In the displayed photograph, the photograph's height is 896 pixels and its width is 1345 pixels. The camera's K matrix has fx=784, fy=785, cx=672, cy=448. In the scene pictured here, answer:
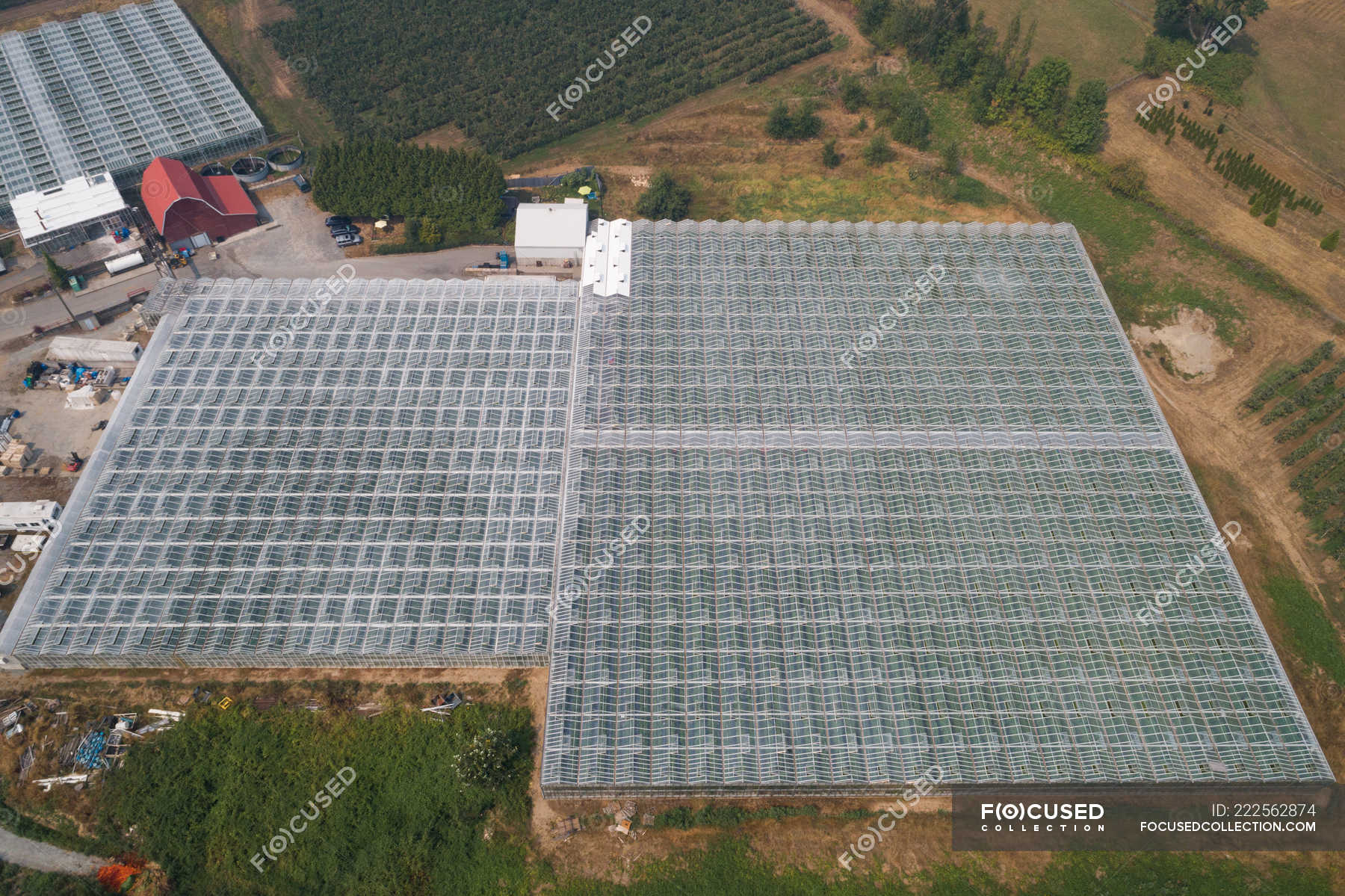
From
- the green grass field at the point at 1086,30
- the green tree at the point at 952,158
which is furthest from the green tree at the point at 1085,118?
the green grass field at the point at 1086,30

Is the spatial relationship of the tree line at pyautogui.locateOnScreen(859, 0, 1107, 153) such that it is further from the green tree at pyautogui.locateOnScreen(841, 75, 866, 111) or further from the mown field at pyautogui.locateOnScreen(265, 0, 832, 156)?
the green tree at pyautogui.locateOnScreen(841, 75, 866, 111)

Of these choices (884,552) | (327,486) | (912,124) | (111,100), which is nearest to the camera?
(884,552)

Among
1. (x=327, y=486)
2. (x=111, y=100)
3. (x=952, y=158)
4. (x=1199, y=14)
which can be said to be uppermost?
(x=1199, y=14)

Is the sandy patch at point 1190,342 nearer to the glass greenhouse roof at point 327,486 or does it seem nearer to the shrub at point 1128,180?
the shrub at point 1128,180

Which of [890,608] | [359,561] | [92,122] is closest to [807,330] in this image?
[890,608]

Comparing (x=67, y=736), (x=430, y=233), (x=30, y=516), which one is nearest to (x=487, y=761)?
(x=67, y=736)

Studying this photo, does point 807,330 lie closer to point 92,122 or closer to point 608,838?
point 608,838

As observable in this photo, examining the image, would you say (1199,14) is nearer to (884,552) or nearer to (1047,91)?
(1047,91)
